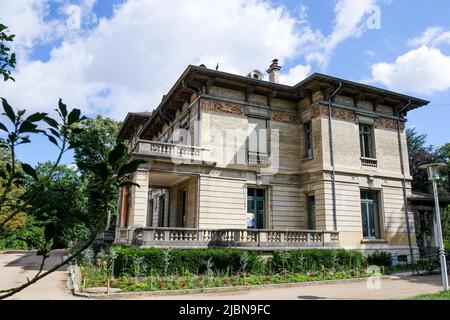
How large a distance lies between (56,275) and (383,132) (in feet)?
63.5

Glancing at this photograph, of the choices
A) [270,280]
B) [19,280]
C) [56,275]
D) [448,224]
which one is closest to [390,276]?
[270,280]

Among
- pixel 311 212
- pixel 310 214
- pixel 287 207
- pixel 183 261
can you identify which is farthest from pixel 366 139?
pixel 183 261

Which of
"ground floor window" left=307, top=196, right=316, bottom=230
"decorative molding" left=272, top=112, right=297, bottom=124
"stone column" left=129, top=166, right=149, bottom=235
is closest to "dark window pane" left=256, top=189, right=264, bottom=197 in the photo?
"ground floor window" left=307, top=196, right=316, bottom=230

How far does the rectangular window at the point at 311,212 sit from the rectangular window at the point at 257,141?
344 centimetres

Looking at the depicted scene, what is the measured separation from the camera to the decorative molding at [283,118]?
65.1ft

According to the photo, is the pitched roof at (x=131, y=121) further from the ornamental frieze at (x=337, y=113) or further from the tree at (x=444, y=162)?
the tree at (x=444, y=162)

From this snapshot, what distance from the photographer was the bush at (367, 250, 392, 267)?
57.2ft

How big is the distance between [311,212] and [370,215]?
3.55m

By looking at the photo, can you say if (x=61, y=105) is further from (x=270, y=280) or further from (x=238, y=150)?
(x=238, y=150)

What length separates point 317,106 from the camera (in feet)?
62.3

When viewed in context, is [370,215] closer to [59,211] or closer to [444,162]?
[444,162]

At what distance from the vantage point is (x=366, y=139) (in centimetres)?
2048

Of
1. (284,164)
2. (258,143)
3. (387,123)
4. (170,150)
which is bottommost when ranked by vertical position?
(284,164)
